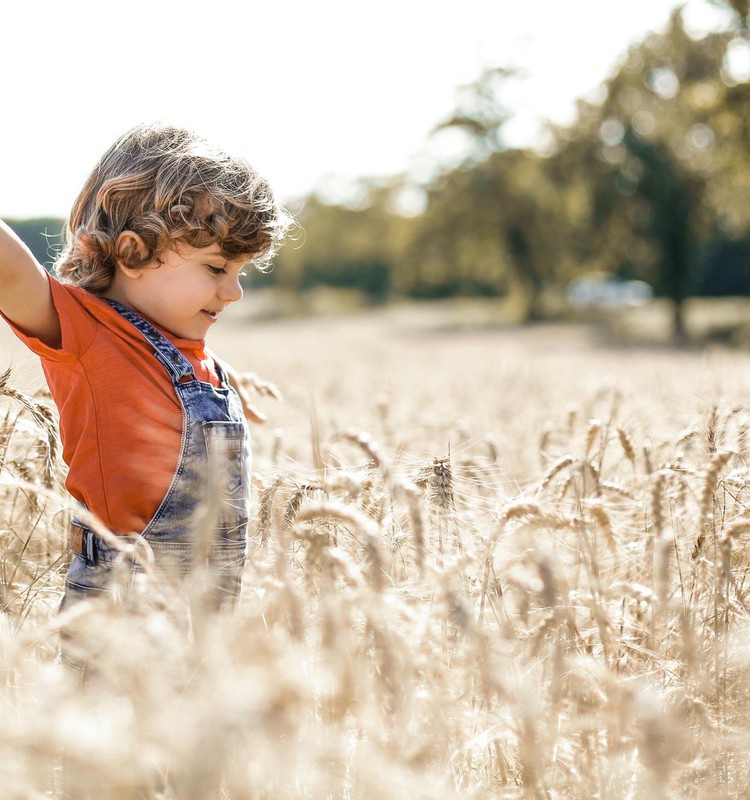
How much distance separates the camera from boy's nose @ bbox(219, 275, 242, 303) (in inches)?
81.1

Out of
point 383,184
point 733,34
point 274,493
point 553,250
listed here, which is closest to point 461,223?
point 553,250

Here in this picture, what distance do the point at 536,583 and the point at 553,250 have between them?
32.3 metres

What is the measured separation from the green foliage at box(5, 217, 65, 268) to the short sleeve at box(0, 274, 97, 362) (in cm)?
11

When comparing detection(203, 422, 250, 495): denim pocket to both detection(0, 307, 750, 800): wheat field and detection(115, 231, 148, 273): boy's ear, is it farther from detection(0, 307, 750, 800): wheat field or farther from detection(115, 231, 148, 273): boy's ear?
detection(115, 231, 148, 273): boy's ear

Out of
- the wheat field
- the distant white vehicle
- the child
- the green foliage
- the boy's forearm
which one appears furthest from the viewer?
the distant white vehicle

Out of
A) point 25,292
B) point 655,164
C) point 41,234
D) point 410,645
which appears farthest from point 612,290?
point 410,645

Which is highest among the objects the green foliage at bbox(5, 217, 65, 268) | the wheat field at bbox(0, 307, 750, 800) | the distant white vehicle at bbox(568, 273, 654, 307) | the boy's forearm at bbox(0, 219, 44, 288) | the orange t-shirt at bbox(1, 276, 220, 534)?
the green foliage at bbox(5, 217, 65, 268)

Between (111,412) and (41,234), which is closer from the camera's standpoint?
(111,412)

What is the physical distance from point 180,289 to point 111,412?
37 centimetres

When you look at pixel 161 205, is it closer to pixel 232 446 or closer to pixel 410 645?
pixel 232 446

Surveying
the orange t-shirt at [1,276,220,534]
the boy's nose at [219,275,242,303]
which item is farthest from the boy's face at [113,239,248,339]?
the orange t-shirt at [1,276,220,534]

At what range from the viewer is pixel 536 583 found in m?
1.66

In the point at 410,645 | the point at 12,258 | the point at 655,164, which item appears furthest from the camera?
the point at 655,164

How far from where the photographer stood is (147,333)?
1.97m
